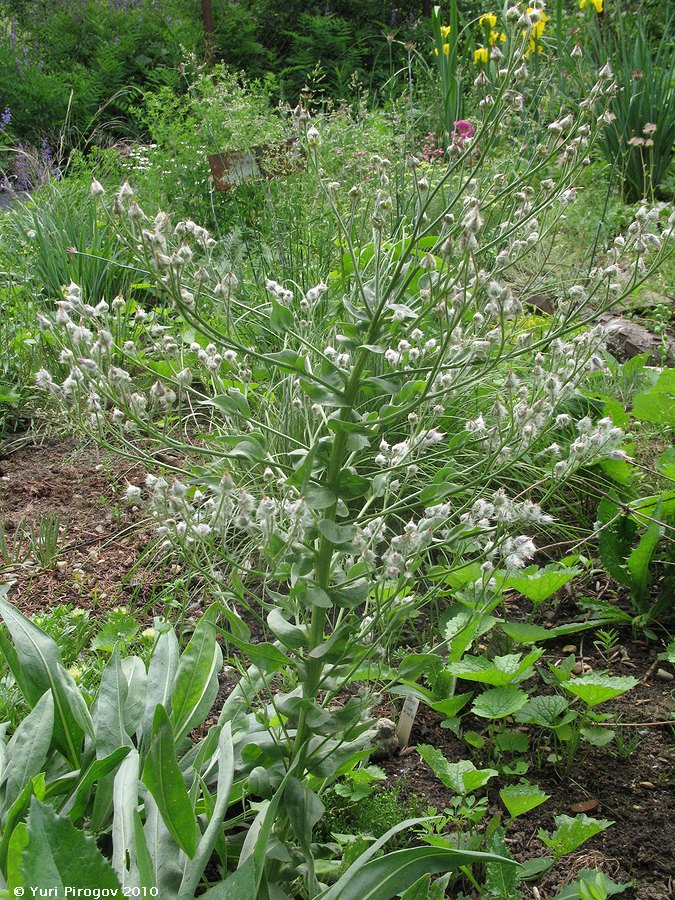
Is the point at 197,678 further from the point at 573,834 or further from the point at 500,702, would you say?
the point at 573,834

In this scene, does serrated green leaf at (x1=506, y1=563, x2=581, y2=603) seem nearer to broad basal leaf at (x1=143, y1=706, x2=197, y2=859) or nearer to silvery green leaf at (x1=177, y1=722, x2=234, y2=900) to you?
silvery green leaf at (x1=177, y1=722, x2=234, y2=900)

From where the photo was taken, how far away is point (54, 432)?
3797mm

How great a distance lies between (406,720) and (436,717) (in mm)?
174

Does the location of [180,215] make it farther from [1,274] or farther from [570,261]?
[570,261]

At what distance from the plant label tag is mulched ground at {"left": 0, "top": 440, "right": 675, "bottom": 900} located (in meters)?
0.04

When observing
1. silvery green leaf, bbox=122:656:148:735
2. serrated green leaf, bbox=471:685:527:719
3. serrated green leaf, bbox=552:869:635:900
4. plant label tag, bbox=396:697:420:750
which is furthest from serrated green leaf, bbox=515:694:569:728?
silvery green leaf, bbox=122:656:148:735

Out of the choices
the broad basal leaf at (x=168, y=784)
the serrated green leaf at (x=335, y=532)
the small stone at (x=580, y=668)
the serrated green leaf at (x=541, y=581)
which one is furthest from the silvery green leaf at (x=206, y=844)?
the small stone at (x=580, y=668)

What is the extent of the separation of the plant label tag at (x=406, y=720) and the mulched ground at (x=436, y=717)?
1.7 inches

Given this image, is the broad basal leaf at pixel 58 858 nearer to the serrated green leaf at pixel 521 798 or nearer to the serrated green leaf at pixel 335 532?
the serrated green leaf at pixel 335 532

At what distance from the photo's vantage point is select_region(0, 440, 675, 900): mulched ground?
1788 mm

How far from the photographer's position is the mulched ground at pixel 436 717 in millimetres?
1788

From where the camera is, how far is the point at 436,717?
2215 mm

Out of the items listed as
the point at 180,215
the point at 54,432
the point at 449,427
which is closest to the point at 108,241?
the point at 180,215

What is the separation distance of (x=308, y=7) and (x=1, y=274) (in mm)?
9157
